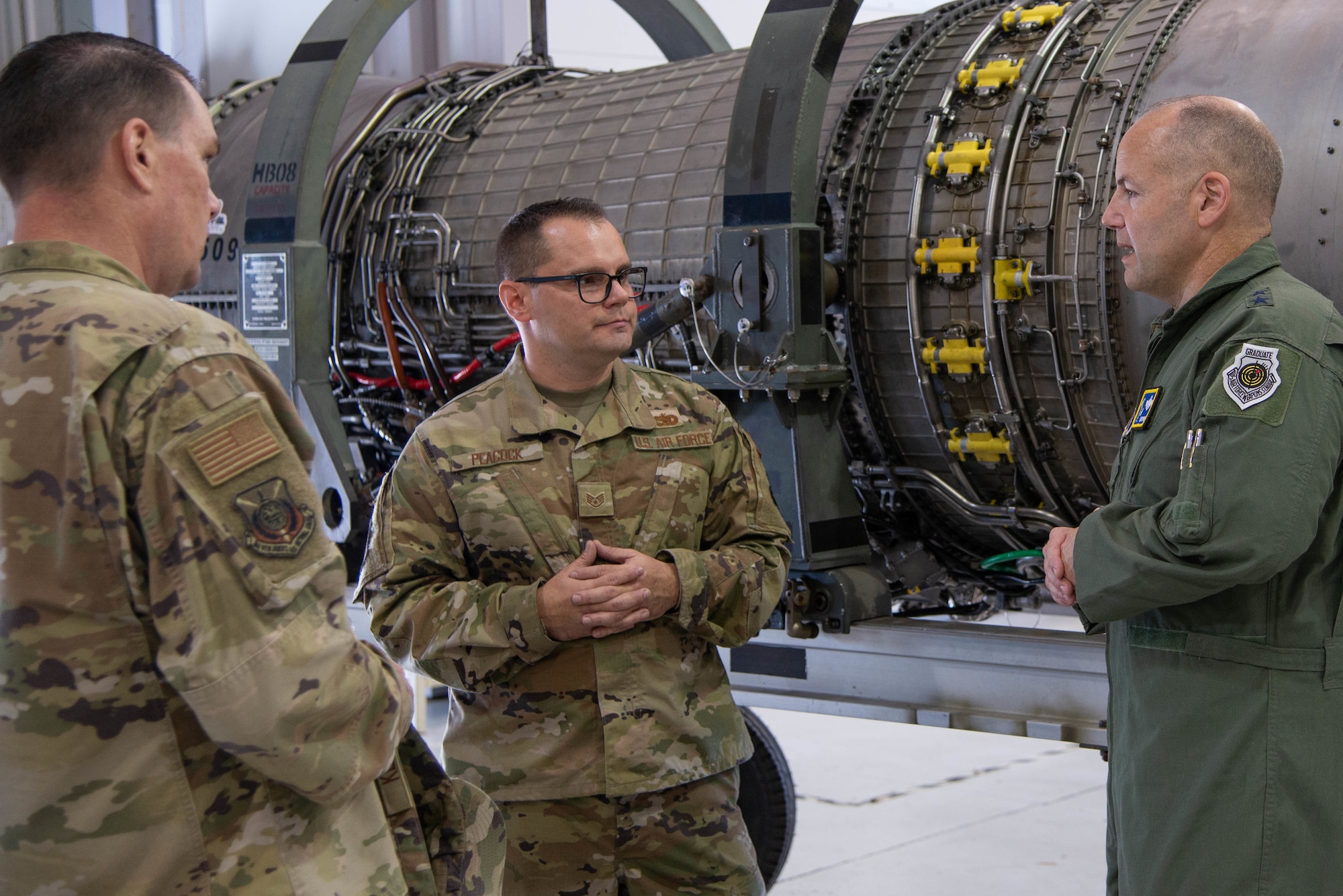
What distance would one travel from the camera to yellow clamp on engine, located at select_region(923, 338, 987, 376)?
11.1ft

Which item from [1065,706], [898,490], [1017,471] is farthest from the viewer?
[898,490]

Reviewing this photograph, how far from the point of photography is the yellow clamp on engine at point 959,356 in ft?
11.1

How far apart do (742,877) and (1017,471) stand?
5.08 ft

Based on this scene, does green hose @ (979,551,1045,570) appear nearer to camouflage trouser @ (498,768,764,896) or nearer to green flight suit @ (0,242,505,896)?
camouflage trouser @ (498,768,764,896)

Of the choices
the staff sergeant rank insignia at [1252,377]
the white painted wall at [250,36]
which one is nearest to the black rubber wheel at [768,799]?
Result: the staff sergeant rank insignia at [1252,377]

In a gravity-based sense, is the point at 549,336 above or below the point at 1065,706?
above

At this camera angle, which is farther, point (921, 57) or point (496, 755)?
point (921, 57)

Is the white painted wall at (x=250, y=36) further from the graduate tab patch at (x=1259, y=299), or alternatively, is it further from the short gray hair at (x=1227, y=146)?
the graduate tab patch at (x=1259, y=299)

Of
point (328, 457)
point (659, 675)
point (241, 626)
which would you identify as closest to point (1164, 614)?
point (659, 675)

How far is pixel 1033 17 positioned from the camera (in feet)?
12.1

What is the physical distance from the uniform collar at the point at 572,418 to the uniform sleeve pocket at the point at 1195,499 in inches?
36.8

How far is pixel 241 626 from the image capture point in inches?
55.3

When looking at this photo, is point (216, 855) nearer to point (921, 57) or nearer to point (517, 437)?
point (517, 437)

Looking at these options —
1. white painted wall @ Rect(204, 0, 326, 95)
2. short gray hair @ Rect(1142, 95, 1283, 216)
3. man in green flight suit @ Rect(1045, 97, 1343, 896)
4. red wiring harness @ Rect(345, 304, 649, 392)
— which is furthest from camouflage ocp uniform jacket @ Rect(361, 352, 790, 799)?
white painted wall @ Rect(204, 0, 326, 95)
